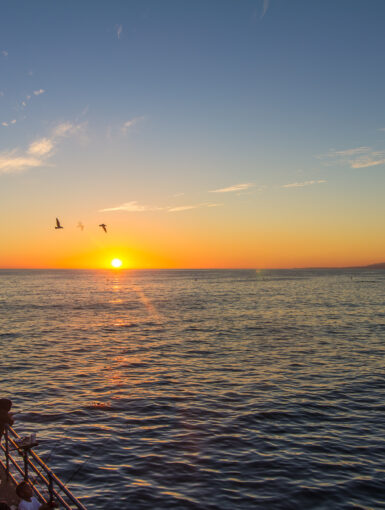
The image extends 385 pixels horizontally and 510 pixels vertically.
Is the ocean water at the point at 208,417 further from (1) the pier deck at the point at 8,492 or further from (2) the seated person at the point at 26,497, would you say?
(2) the seated person at the point at 26,497

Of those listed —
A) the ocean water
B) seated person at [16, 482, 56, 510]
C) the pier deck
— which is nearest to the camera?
seated person at [16, 482, 56, 510]

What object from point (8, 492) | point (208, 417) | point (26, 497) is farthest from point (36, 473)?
point (208, 417)

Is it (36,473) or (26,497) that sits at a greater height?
(26,497)

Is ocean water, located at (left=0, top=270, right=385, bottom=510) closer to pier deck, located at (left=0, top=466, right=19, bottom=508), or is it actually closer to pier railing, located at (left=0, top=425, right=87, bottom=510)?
pier railing, located at (left=0, top=425, right=87, bottom=510)

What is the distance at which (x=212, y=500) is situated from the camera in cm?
1272

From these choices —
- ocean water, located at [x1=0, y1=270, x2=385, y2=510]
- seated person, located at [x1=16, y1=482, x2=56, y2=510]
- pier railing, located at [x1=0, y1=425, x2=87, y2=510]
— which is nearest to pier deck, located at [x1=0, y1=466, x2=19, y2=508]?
pier railing, located at [x1=0, y1=425, x2=87, y2=510]

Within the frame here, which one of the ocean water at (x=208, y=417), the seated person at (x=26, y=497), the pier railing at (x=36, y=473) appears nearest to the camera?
the pier railing at (x=36, y=473)

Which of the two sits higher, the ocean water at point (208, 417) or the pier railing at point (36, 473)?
the pier railing at point (36, 473)

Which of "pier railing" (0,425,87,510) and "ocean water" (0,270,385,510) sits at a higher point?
"pier railing" (0,425,87,510)

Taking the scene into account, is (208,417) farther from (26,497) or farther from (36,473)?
(26,497)

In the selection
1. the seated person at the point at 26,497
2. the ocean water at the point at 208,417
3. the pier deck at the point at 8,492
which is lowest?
the ocean water at the point at 208,417

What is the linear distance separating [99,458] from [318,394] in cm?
1279

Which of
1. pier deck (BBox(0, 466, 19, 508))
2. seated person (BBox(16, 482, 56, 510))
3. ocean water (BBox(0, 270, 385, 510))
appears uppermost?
seated person (BBox(16, 482, 56, 510))

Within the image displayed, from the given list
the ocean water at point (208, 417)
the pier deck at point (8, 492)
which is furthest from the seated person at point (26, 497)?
the ocean water at point (208, 417)
